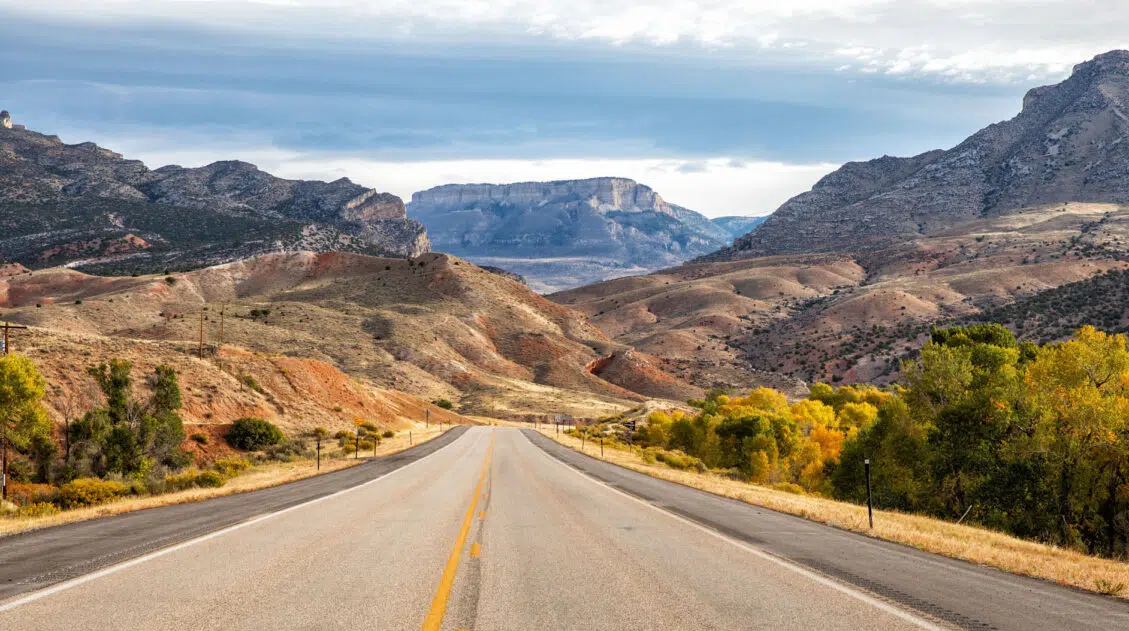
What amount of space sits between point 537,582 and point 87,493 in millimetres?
18805

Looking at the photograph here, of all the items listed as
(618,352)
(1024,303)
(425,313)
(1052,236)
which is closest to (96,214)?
(425,313)

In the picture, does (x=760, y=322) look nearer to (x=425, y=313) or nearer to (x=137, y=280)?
(x=425, y=313)

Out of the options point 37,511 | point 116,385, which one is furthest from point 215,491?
point 116,385

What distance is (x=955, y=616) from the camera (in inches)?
307

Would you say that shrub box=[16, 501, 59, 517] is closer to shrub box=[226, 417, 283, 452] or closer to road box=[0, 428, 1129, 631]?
road box=[0, 428, 1129, 631]

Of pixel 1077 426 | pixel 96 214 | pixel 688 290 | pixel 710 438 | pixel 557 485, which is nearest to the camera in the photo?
pixel 557 485

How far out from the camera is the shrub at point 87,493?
21859 millimetres

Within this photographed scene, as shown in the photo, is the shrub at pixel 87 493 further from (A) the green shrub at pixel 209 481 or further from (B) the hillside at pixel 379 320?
(B) the hillside at pixel 379 320

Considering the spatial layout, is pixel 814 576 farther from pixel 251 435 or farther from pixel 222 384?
pixel 222 384

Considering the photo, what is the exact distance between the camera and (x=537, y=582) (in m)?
9.23

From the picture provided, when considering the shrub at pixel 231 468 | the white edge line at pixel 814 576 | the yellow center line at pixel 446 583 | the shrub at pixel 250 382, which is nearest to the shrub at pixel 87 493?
the shrub at pixel 231 468

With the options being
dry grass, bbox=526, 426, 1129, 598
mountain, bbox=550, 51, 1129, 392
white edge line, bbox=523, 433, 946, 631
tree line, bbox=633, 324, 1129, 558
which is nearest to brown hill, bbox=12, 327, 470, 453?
tree line, bbox=633, 324, 1129, 558

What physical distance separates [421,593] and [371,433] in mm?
52397

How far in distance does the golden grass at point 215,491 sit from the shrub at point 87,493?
1.23 m
